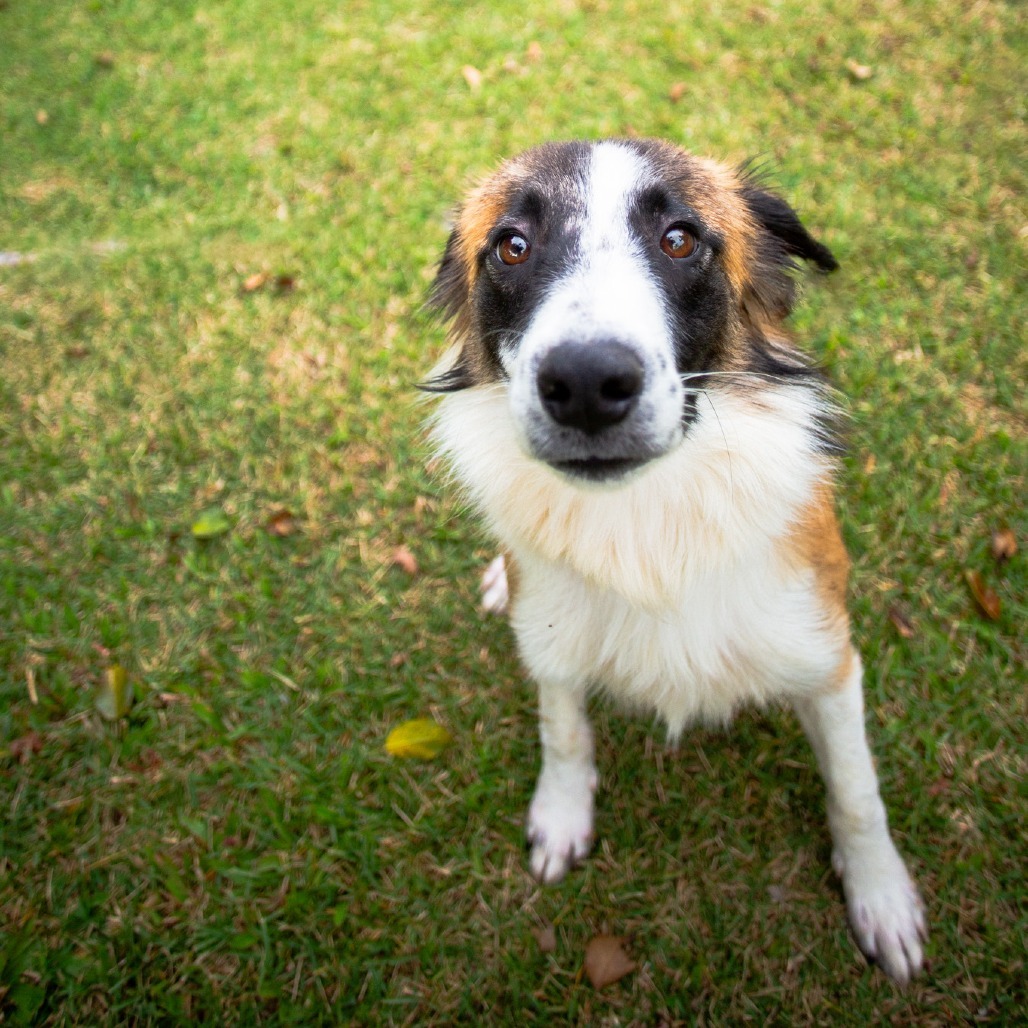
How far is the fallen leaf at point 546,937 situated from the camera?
248 cm

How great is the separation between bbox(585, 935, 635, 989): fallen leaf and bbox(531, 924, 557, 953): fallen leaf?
0.11 m

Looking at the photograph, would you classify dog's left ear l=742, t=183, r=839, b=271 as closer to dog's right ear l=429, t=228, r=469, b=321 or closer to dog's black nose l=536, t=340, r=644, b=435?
dog's right ear l=429, t=228, r=469, b=321

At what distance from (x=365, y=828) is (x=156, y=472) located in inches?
79.7

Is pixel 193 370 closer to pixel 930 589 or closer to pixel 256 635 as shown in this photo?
pixel 256 635

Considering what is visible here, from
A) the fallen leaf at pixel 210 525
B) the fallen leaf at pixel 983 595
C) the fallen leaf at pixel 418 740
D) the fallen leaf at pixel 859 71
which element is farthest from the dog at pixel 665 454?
the fallen leaf at pixel 859 71

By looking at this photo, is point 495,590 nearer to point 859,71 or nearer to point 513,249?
point 513,249

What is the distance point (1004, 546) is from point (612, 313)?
2.27m

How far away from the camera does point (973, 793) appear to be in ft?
8.47

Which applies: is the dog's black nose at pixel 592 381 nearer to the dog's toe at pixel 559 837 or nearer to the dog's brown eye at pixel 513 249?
the dog's brown eye at pixel 513 249

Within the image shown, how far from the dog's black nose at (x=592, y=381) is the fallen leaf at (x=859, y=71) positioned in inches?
159

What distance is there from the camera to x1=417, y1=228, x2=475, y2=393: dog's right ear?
90.1 inches

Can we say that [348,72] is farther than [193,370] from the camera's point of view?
Yes

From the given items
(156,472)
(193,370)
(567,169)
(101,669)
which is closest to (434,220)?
(193,370)

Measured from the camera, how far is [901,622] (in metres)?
2.90
